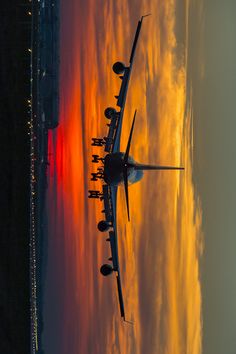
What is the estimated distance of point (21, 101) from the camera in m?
55.0

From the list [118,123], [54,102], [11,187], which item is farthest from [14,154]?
[118,123]

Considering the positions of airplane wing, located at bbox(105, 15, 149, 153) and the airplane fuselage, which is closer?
the airplane fuselage

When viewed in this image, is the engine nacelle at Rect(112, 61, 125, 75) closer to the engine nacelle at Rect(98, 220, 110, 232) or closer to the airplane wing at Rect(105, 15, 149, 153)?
the airplane wing at Rect(105, 15, 149, 153)

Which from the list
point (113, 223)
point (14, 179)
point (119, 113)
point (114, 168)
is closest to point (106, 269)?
point (113, 223)

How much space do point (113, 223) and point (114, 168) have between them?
17.7 feet

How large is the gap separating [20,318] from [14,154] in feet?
54.0

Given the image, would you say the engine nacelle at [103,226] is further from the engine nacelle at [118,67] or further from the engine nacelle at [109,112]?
the engine nacelle at [118,67]

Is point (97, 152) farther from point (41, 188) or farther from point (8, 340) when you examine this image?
point (8, 340)

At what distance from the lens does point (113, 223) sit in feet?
176

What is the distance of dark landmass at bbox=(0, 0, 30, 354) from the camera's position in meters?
53.5

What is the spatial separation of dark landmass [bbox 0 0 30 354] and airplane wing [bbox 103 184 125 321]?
813cm

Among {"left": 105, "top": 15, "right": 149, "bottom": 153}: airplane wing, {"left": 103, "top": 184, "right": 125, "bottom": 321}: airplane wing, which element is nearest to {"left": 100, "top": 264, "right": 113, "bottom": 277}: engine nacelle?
{"left": 103, "top": 184, "right": 125, "bottom": 321}: airplane wing

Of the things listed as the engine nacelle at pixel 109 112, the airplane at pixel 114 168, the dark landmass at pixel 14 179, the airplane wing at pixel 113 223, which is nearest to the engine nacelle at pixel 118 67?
the airplane at pixel 114 168

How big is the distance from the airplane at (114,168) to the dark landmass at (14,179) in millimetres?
7371
